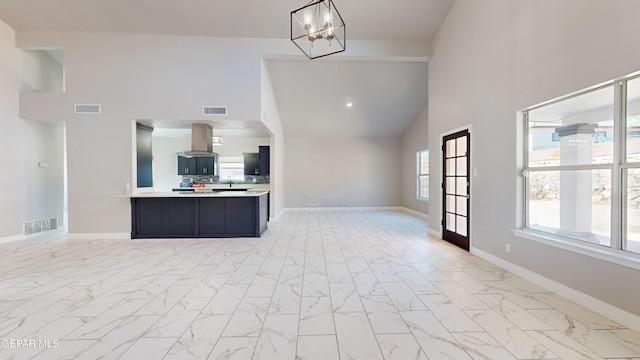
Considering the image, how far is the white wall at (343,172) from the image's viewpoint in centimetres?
992

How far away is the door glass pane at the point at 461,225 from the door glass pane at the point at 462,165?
78 centimetres

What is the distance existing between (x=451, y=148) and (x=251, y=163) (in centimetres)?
648

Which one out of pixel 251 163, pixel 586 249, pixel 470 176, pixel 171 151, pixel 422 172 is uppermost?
pixel 171 151

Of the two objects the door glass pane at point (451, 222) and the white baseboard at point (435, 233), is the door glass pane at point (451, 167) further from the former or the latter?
the white baseboard at point (435, 233)

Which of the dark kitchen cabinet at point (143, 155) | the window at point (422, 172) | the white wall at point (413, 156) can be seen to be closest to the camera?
the dark kitchen cabinet at point (143, 155)

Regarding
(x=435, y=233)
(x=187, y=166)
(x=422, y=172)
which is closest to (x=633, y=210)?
(x=435, y=233)

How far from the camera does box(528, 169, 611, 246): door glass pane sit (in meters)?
2.71

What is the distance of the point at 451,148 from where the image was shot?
5.29 metres

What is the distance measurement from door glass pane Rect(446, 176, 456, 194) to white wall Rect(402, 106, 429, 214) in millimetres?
3060

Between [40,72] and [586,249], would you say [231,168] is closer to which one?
[40,72]

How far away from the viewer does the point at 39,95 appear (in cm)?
556

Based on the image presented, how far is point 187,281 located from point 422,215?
6.93 meters

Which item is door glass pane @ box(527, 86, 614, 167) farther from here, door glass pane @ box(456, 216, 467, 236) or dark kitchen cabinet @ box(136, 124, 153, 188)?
dark kitchen cabinet @ box(136, 124, 153, 188)

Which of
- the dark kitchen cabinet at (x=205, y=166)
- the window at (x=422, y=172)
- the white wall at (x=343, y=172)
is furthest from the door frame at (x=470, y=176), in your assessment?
the dark kitchen cabinet at (x=205, y=166)
